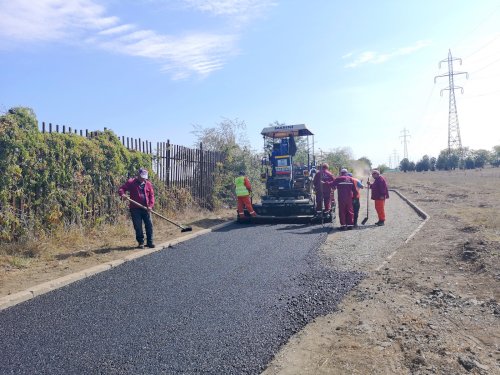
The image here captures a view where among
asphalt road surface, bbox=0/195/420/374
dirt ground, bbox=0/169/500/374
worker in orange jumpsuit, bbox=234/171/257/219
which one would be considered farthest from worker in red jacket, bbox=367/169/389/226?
asphalt road surface, bbox=0/195/420/374

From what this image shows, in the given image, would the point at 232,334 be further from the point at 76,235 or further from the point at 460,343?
the point at 76,235

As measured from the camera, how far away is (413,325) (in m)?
4.41

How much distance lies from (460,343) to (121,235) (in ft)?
24.7

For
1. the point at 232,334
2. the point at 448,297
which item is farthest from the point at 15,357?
the point at 448,297

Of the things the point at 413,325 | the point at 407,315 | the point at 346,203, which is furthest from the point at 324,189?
the point at 413,325

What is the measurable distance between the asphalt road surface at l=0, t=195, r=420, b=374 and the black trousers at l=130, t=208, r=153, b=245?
96cm

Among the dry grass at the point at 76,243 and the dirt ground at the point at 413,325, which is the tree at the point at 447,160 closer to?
the dry grass at the point at 76,243

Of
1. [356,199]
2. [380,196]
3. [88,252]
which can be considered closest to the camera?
[88,252]

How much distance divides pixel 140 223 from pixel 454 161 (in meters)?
88.3

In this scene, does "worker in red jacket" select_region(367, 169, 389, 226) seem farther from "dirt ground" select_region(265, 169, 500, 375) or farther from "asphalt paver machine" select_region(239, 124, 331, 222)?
"dirt ground" select_region(265, 169, 500, 375)

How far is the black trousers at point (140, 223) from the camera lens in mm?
8773

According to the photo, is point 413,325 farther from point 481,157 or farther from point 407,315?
point 481,157

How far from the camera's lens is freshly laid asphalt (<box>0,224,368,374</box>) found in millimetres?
3711

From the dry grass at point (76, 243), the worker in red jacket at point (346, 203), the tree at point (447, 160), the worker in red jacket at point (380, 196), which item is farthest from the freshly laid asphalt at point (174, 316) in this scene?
the tree at point (447, 160)
